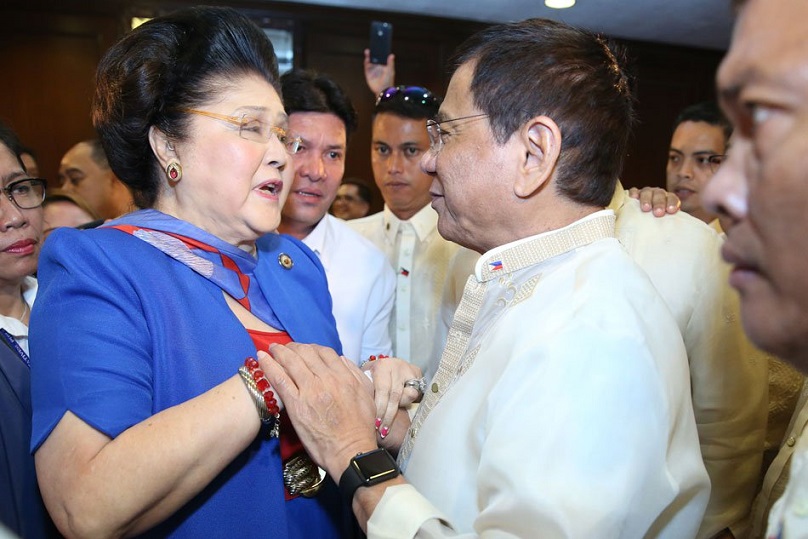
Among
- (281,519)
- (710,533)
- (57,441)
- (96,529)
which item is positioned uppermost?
(57,441)

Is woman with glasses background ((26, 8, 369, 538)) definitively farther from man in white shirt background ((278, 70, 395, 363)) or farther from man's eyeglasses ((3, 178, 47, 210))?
man in white shirt background ((278, 70, 395, 363))

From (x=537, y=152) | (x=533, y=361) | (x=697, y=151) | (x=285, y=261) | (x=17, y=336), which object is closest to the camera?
(x=533, y=361)

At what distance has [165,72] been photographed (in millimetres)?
1437

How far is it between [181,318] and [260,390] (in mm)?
230

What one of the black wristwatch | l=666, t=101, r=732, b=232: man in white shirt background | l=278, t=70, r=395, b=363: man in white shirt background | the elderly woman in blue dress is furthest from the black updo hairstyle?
l=666, t=101, r=732, b=232: man in white shirt background

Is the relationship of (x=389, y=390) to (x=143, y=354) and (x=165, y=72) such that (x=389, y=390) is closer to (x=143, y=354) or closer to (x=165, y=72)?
(x=143, y=354)

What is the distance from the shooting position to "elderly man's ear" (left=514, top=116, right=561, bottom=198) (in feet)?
4.11

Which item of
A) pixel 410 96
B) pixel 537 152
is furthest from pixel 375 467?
pixel 410 96

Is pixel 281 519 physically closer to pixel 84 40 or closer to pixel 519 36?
pixel 519 36

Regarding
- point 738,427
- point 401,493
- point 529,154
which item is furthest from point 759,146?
point 738,427

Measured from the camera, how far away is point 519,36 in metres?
1.31

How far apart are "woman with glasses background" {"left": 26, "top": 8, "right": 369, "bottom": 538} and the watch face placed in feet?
0.66

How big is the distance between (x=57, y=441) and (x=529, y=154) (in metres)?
1.00

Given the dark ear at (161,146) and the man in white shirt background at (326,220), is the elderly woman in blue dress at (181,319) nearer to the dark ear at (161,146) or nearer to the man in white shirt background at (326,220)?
the dark ear at (161,146)
